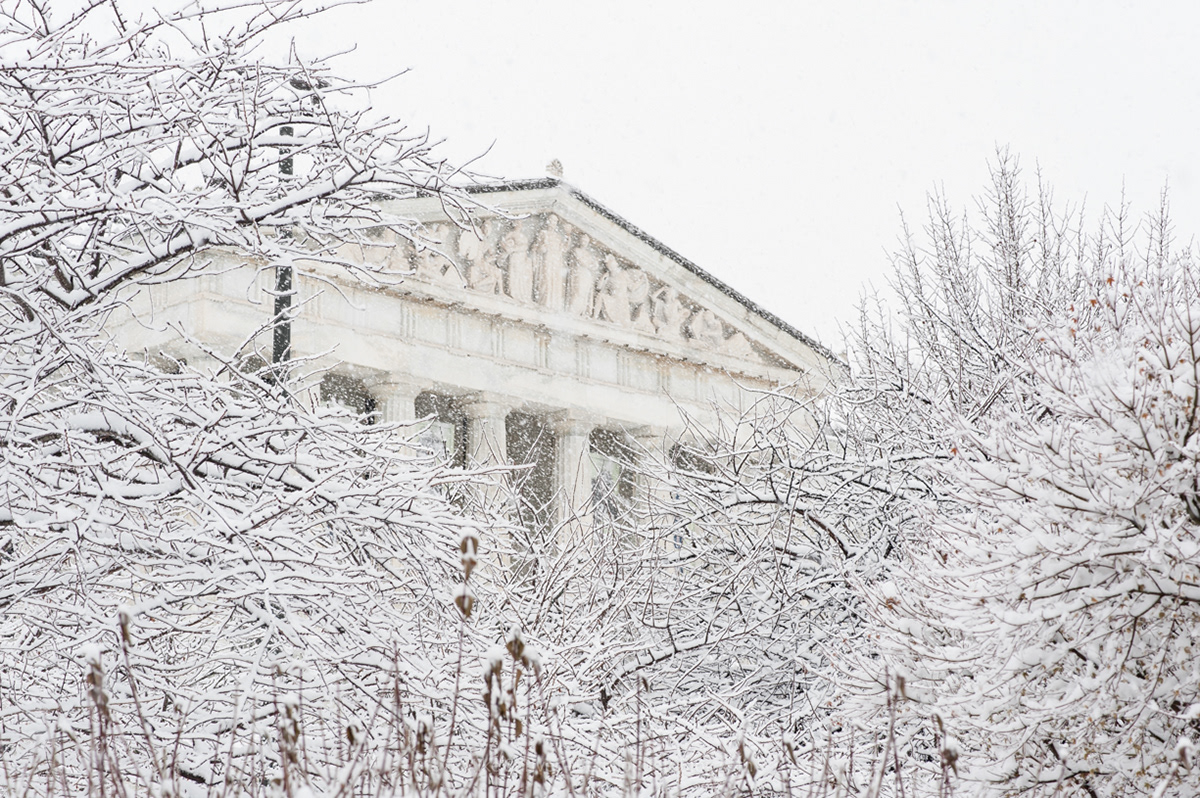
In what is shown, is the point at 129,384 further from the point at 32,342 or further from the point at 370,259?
the point at 370,259

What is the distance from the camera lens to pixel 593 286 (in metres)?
26.7

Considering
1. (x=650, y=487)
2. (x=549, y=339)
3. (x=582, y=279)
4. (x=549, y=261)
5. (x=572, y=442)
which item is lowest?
(x=650, y=487)

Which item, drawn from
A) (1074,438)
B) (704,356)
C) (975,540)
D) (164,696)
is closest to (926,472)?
(975,540)

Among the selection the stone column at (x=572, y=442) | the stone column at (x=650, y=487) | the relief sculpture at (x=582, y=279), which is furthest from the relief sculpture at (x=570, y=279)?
the stone column at (x=650, y=487)

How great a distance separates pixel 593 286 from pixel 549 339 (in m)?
1.49

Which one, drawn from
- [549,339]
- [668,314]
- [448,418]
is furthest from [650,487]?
[668,314]

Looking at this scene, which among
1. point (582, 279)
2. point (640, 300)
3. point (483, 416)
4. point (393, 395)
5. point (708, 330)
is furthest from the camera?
point (708, 330)

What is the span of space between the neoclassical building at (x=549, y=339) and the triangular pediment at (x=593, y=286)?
0.03m

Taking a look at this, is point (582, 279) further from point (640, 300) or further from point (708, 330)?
point (708, 330)

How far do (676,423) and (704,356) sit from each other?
64.5 inches

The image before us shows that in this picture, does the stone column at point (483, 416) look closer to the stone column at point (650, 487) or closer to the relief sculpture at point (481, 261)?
the relief sculpture at point (481, 261)

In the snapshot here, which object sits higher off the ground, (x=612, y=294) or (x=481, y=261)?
(x=481, y=261)

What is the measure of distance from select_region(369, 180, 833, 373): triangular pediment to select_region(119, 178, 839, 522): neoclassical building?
0.03 m

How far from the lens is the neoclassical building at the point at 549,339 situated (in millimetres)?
23703
